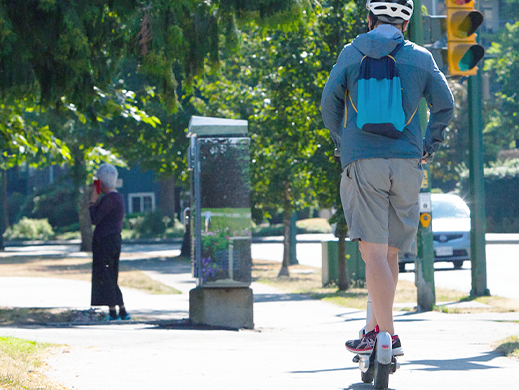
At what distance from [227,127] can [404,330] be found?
9.40 ft

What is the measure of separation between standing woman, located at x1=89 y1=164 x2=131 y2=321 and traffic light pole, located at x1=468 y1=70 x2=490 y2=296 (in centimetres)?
511

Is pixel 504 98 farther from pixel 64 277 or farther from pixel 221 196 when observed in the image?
pixel 221 196

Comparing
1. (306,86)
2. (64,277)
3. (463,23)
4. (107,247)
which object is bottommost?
(64,277)

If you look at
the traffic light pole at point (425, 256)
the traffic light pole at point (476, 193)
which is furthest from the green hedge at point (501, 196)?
the traffic light pole at point (425, 256)

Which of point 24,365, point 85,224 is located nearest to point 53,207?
point 85,224

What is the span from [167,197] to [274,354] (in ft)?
114

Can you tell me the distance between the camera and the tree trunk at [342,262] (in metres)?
13.6

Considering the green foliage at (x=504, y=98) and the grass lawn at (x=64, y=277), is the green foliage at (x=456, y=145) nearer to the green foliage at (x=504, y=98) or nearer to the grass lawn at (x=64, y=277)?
the green foliage at (x=504, y=98)

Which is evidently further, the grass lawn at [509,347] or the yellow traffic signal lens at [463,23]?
the yellow traffic signal lens at [463,23]

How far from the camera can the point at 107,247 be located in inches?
329

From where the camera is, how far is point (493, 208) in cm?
3562

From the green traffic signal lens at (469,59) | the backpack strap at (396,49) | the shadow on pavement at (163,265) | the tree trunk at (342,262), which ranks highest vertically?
the green traffic signal lens at (469,59)

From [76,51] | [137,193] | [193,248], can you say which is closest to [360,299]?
[193,248]

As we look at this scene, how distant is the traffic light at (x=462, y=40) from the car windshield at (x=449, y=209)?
376 inches
